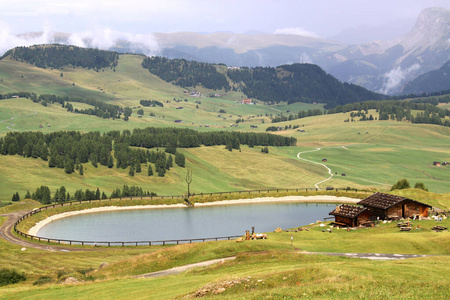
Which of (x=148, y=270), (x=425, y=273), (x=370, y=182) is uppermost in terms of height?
(x=425, y=273)

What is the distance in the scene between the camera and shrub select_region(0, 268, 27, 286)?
180ft

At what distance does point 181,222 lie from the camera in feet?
349

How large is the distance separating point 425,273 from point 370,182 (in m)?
149

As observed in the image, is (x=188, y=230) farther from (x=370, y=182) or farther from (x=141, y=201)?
(x=370, y=182)

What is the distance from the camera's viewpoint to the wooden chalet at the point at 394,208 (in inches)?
3415

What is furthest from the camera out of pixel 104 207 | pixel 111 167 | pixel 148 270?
pixel 111 167

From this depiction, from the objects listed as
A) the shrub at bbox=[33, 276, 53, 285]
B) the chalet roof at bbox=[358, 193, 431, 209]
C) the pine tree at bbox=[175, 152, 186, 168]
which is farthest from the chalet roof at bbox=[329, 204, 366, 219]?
the pine tree at bbox=[175, 152, 186, 168]

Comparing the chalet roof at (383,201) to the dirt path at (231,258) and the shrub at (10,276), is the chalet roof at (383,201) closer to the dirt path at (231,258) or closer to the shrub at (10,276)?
the dirt path at (231,258)

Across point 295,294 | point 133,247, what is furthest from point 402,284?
point 133,247

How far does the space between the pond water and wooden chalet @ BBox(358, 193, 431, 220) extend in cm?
1888

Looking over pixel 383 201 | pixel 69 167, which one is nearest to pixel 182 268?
pixel 383 201

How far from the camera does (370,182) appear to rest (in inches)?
7141

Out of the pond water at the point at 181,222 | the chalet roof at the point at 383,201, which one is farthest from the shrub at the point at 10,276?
the chalet roof at the point at 383,201

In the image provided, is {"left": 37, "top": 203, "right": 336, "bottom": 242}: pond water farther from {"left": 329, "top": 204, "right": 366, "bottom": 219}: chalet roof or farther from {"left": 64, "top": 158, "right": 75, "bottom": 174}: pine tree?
{"left": 64, "top": 158, "right": 75, "bottom": 174}: pine tree
